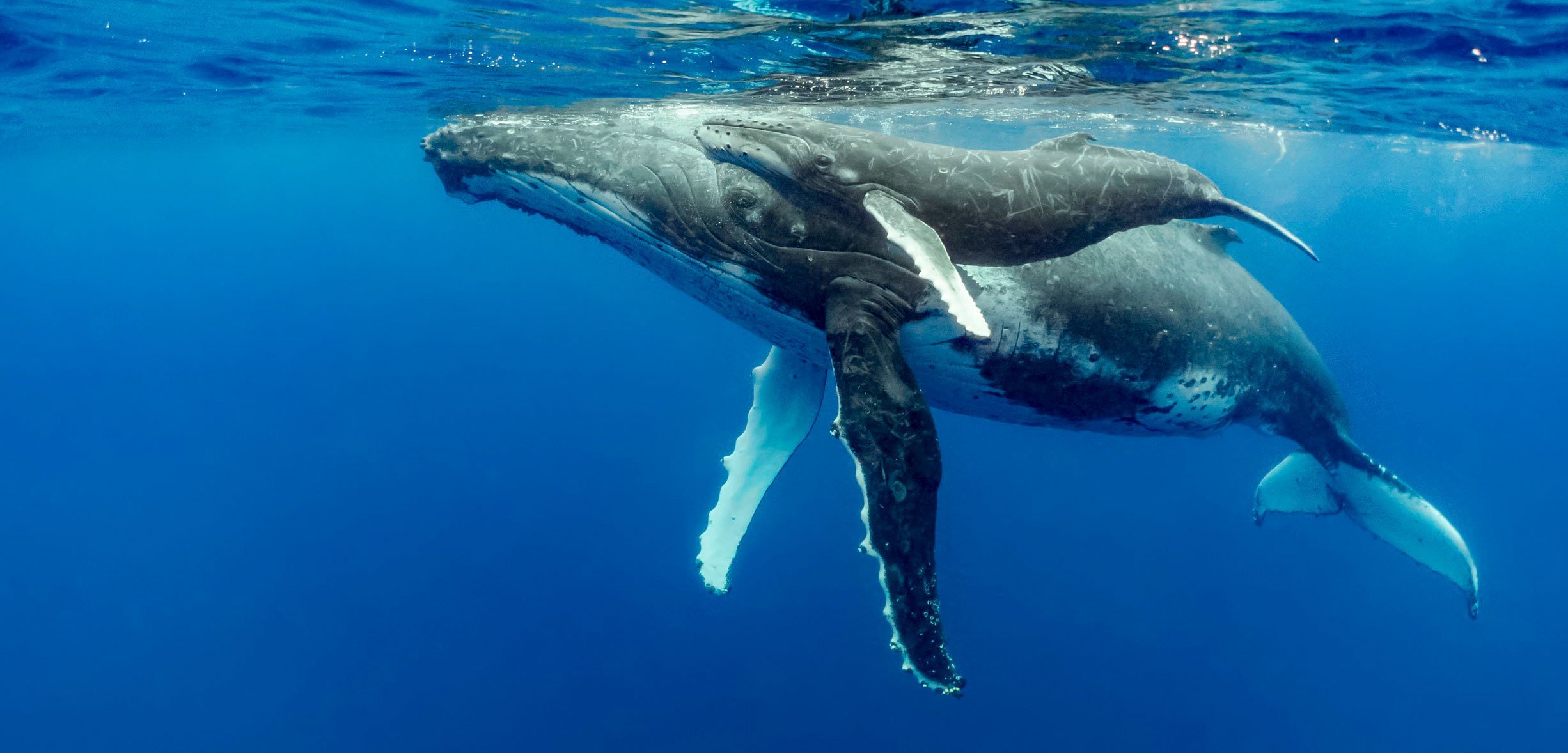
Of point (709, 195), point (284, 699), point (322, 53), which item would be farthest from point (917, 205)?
point (284, 699)

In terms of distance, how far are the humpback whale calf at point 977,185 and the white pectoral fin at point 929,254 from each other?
0.02 m

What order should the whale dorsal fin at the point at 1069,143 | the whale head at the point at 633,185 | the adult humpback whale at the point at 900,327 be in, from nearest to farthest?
the adult humpback whale at the point at 900,327 < the whale dorsal fin at the point at 1069,143 < the whale head at the point at 633,185

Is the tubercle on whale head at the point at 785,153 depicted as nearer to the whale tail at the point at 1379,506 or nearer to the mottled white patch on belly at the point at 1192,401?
the mottled white patch on belly at the point at 1192,401

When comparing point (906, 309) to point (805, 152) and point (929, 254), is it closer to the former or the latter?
point (929, 254)

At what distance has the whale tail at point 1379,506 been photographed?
863 cm

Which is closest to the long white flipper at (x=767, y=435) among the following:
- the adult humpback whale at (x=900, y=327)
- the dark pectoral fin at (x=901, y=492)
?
the adult humpback whale at (x=900, y=327)

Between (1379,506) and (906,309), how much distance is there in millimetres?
7340

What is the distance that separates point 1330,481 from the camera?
907 centimetres

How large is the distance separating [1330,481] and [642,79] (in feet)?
40.9

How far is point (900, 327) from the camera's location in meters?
5.25

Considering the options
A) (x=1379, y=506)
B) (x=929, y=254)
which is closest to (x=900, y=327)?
(x=929, y=254)

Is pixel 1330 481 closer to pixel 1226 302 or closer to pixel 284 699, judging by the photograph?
pixel 1226 302

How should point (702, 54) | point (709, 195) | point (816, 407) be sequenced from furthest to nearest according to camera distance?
point (702, 54)
point (816, 407)
point (709, 195)

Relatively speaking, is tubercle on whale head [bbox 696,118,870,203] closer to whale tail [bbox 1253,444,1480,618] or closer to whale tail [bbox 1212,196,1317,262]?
whale tail [bbox 1212,196,1317,262]
